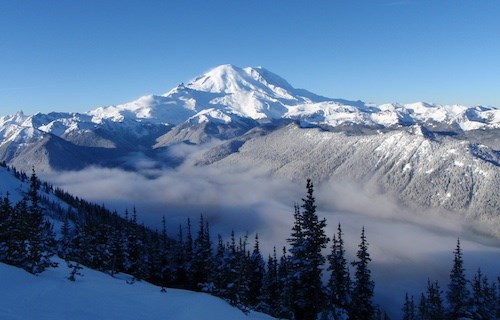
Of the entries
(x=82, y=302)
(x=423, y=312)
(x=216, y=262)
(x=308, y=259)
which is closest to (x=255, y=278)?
(x=216, y=262)

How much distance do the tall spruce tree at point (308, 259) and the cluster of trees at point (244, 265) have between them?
71 millimetres

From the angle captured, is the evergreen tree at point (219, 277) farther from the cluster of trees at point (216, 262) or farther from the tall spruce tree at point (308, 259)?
the tall spruce tree at point (308, 259)

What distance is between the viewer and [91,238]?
186 ft

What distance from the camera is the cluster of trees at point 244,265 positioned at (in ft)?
102

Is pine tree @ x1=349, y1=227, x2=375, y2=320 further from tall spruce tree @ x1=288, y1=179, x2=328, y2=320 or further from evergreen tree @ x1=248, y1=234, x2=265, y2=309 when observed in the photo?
evergreen tree @ x1=248, y1=234, x2=265, y2=309

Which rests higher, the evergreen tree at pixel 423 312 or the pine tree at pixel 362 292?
the pine tree at pixel 362 292

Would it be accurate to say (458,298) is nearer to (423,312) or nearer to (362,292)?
(362,292)

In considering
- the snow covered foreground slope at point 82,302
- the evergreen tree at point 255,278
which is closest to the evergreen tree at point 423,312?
the evergreen tree at point 255,278

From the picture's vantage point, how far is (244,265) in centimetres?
5409

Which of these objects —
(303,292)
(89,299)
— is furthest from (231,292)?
(89,299)

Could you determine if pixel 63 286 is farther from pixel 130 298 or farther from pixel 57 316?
pixel 57 316

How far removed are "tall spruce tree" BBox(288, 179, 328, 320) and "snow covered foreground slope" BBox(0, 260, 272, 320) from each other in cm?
596

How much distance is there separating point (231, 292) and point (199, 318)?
20745 millimetres

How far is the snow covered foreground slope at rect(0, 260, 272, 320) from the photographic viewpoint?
1773 centimetres
